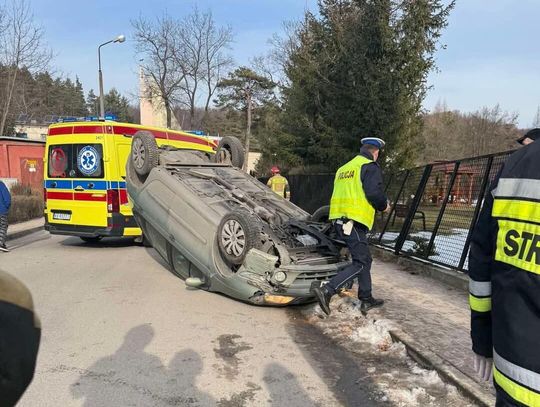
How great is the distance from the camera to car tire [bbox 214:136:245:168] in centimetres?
942

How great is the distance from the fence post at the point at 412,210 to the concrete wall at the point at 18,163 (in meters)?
19.6

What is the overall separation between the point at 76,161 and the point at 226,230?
5717 millimetres

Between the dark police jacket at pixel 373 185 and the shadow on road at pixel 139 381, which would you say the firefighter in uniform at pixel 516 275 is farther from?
the dark police jacket at pixel 373 185

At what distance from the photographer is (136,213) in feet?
25.9

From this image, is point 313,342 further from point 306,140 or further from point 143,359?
point 306,140

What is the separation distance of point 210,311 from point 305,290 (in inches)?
49.7

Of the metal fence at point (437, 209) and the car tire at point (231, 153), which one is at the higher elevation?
the car tire at point (231, 153)

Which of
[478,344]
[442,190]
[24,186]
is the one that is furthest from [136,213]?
[24,186]

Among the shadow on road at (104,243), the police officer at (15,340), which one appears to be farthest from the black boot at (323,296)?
the shadow on road at (104,243)

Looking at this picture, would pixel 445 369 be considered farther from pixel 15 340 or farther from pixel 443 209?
pixel 443 209

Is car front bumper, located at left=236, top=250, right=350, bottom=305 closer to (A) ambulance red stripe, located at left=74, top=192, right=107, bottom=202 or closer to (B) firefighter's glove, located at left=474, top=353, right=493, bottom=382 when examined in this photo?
(B) firefighter's glove, located at left=474, top=353, right=493, bottom=382

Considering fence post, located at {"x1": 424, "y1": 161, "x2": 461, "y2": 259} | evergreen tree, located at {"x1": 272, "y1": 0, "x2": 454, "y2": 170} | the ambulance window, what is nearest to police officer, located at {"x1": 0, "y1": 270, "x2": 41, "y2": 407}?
fence post, located at {"x1": 424, "y1": 161, "x2": 461, "y2": 259}

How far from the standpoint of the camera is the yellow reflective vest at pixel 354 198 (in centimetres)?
556

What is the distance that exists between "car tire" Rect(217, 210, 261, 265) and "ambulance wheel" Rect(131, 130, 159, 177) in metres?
2.16
